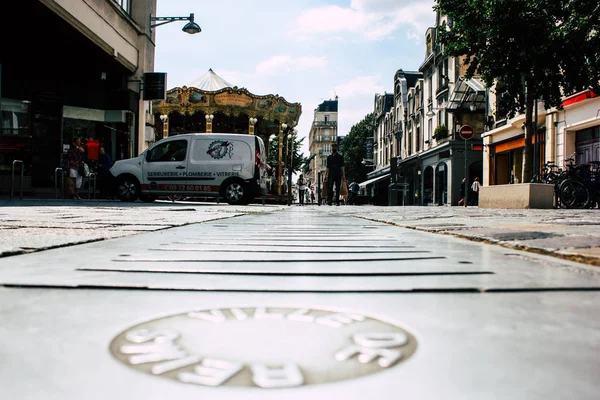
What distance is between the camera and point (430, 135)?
31.7m

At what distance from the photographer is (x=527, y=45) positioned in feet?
44.8

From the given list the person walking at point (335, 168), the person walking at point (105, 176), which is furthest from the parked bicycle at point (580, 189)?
the person walking at point (105, 176)

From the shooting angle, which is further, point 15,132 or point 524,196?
point 15,132

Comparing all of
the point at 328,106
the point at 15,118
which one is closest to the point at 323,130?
the point at 328,106

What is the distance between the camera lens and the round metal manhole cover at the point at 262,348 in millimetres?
465

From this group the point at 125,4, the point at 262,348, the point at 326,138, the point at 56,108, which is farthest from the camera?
the point at 326,138

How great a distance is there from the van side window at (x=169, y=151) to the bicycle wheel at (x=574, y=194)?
30.3ft

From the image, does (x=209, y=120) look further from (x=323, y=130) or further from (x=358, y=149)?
(x=323, y=130)

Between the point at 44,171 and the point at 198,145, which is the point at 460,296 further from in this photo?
the point at 44,171

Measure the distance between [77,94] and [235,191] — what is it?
840cm

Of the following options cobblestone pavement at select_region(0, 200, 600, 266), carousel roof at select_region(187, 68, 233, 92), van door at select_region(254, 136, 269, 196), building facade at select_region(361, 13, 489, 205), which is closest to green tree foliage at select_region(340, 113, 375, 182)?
building facade at select_region(361, 13, 489, 205)

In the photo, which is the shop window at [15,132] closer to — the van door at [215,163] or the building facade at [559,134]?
the van door at [215,163]

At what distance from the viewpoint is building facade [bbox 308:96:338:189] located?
10256cm

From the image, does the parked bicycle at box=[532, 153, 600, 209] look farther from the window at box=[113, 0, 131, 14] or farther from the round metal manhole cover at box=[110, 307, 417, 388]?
the window at box=[113, 0, 131, 14]
